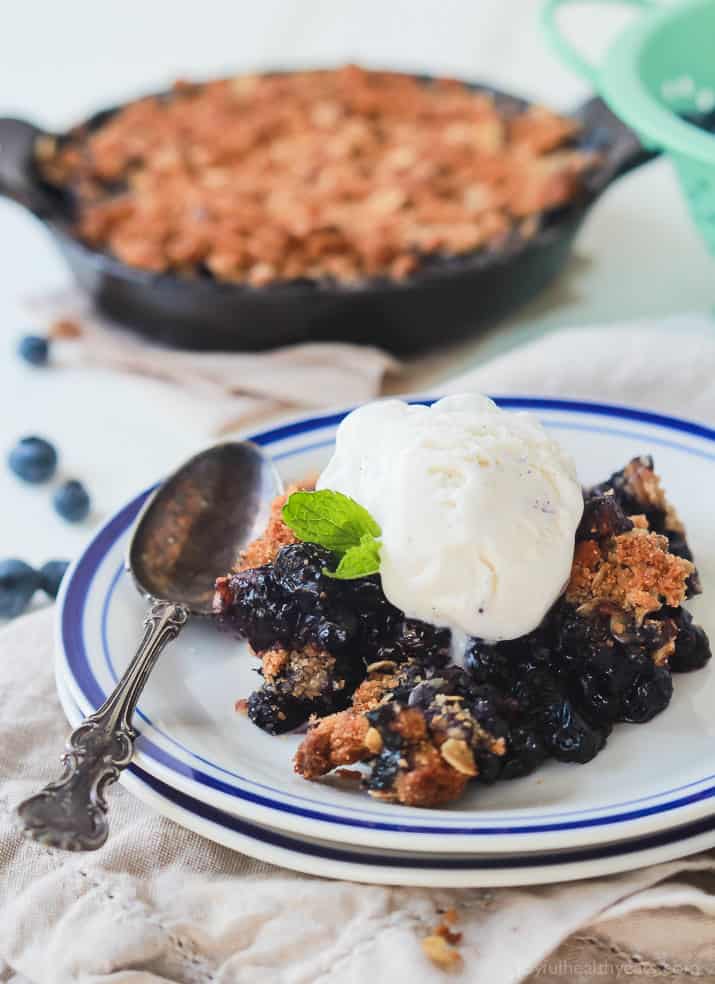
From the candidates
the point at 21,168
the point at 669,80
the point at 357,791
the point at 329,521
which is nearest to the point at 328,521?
the point at 329,521

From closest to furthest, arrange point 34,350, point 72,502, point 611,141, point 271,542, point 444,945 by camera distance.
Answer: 1. point 444,945
2. point 271,542
3. point 72,502
4. point 34,350
5. point 611,141

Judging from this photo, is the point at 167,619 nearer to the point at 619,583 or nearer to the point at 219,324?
the point at 619,583

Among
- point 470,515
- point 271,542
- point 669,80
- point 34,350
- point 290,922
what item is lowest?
point 34,350

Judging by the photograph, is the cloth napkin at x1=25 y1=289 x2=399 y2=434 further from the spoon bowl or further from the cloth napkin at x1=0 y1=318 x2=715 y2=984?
the cloth napkin at x1=0 y1=318 x2=715 y2=984

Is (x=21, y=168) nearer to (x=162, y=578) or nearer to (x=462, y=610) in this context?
(x=162, y=578)

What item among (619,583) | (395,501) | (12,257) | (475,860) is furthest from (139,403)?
(475,860)

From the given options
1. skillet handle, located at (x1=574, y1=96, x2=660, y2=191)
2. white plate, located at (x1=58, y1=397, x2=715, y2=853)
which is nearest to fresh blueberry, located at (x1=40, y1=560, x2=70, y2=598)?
white plate, located at (x1=58, y1=397, x2=715, y2=853)
